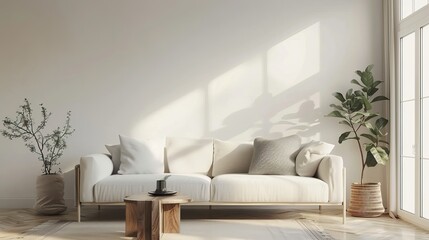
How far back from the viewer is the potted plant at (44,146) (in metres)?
5.75

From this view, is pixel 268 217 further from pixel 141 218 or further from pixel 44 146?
pixel 44 146

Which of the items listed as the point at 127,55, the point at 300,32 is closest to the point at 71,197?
the point at 127,55

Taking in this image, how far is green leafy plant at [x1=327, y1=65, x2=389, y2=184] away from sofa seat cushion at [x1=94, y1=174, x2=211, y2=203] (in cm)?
169

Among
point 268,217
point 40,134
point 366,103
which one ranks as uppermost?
point 366,103

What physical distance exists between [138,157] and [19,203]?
5.39 ft

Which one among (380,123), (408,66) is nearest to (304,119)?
(380,123)

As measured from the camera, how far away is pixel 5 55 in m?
6.30

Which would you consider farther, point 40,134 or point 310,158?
point 40,134

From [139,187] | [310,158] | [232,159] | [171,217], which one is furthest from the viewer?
[232,159]

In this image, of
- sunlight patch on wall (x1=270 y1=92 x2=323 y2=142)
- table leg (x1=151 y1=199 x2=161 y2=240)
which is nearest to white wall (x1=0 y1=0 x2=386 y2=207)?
sunlight patch on wall (x1=270 y1=92 x2=323 y2=142)

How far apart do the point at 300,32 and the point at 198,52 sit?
117 centimetres

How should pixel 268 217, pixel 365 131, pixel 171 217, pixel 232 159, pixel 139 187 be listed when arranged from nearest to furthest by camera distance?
pixel 171 217 → pixel 139 187 → pixel 268 217 → pixel 232 159 → pixel 365 131

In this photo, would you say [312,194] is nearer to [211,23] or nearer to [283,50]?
[283,50]

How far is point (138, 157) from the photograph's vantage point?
5.64 m
